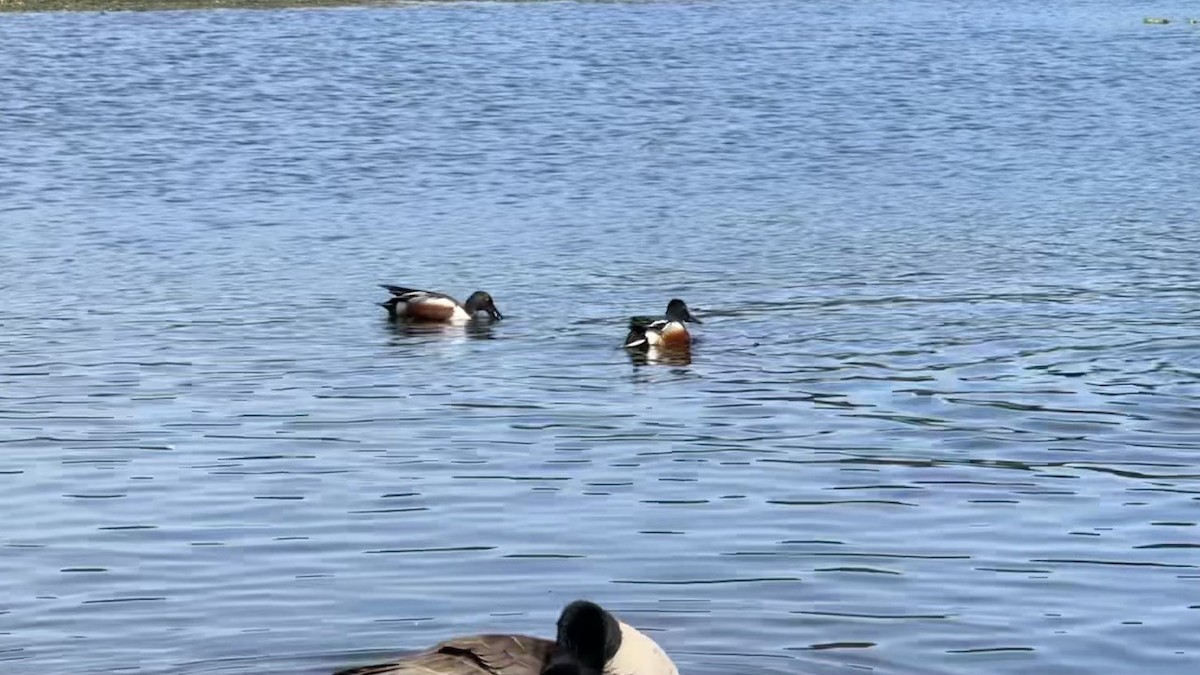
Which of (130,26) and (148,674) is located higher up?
(130,26)

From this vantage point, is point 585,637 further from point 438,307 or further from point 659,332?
point 438,307

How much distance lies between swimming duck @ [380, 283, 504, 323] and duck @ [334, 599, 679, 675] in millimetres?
11137

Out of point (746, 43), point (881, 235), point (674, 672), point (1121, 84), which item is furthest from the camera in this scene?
point (746, 43)

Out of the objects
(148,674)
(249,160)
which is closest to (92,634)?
(148,674)

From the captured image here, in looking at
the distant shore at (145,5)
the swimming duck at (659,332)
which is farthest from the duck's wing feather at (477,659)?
the distant shore at (145,5)

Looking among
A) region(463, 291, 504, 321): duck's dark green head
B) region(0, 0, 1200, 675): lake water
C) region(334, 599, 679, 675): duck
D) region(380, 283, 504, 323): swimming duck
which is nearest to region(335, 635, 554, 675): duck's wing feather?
region(334, 599, 679, 675): duck

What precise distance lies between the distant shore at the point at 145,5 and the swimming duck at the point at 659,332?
39616mm

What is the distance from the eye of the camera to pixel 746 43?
47562 mm

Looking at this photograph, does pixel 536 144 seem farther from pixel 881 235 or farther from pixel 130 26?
pixel 130 26

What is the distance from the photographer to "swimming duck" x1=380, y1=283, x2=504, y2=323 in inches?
723

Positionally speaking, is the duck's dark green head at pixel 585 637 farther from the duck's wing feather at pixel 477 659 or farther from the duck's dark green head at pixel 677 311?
the duck's dark green head at pixel 677 311

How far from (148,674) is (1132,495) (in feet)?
17.9

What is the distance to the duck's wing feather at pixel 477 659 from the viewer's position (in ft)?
22.4

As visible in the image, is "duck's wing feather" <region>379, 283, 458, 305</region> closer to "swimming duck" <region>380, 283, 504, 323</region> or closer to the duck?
"swimming duck" <region>380, 283, 504, 323</region>
